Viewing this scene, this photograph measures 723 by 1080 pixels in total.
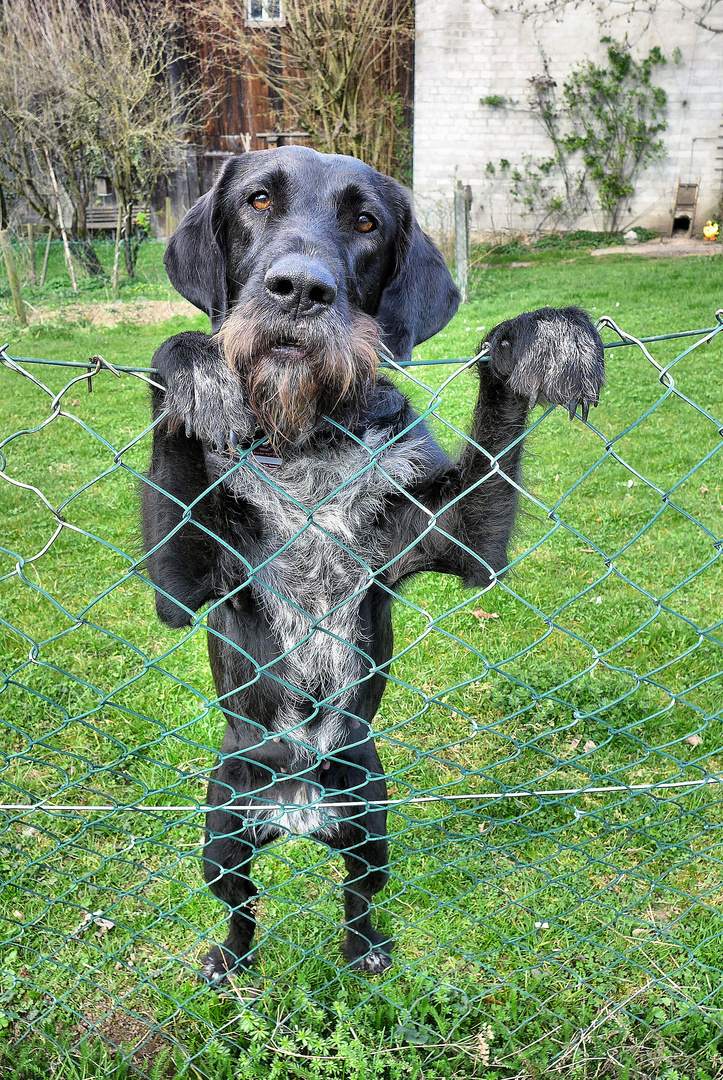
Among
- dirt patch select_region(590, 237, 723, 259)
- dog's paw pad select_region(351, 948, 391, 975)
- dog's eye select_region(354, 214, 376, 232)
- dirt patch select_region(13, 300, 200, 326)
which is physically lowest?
dog's paw pad select_region(351, 948, 391, 975)

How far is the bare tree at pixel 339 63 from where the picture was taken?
13.0m

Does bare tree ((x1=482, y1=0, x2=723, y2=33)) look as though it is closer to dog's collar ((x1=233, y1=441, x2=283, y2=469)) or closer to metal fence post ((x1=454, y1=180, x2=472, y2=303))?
metal fence post ((x1=454, y1=180, x2=472, y2=303))

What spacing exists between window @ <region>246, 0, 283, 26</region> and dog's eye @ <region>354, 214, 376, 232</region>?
1364 cm

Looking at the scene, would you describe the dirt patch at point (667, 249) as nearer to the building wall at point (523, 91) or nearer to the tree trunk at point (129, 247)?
→ the building wall at point (523, 91)

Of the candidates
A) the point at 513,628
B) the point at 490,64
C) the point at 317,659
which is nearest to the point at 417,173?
the point at 490,64

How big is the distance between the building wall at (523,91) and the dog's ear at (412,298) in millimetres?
12661

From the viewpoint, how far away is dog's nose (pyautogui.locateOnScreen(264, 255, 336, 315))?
1.93 meters

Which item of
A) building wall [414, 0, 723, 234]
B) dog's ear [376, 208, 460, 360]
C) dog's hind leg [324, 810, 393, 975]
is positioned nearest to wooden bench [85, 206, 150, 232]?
building wall [414, 0, 723, 234]

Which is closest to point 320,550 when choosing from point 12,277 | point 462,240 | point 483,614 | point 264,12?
point 483,614

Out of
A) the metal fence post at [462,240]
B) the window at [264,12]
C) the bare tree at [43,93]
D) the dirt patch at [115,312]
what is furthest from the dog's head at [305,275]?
the window at [264,12]

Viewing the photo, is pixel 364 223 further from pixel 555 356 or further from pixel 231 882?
pixel 231 882

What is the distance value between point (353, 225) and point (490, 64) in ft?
49.8

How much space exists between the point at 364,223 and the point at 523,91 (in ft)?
50.0

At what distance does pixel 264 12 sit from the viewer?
1515 centimetres
